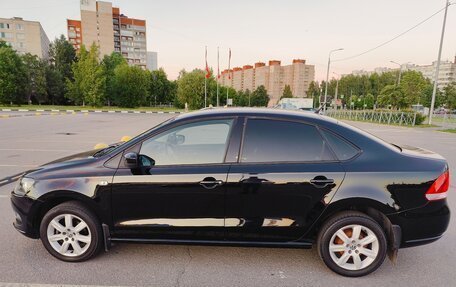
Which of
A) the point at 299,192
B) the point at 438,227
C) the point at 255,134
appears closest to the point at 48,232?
the point at 255,134

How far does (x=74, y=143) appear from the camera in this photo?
33.9 ft

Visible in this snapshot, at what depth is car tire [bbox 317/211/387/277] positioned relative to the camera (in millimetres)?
2699

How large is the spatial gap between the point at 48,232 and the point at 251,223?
2.15 m

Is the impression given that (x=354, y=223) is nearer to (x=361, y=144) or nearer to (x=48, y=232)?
(x=361, y=144)

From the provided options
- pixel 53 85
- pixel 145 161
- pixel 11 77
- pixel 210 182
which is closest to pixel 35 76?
pixel 53 85

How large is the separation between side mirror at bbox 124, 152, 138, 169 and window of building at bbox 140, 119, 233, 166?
179 millimetres

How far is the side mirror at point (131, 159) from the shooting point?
2707mm

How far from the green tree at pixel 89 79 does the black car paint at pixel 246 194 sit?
1981 inches

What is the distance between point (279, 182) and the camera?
8.79 feet

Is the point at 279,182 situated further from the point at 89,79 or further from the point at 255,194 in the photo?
the point at 89,79

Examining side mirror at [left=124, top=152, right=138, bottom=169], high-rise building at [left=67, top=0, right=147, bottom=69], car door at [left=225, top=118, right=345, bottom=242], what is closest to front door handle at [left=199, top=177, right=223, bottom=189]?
car door at [left=225, top=118, right=345, bottom=242]

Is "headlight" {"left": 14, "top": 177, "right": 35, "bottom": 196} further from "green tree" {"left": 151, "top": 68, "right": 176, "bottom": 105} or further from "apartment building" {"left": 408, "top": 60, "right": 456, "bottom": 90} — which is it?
Answer: "apartment building" {"left": 408, "top": 60, "right": 456, "bottom": 90}

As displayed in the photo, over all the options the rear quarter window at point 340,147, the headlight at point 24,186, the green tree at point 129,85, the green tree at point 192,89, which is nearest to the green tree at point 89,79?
the green tree at point 129,85

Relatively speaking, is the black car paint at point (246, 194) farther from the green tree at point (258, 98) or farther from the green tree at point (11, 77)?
the green tree at point (258, 98)
